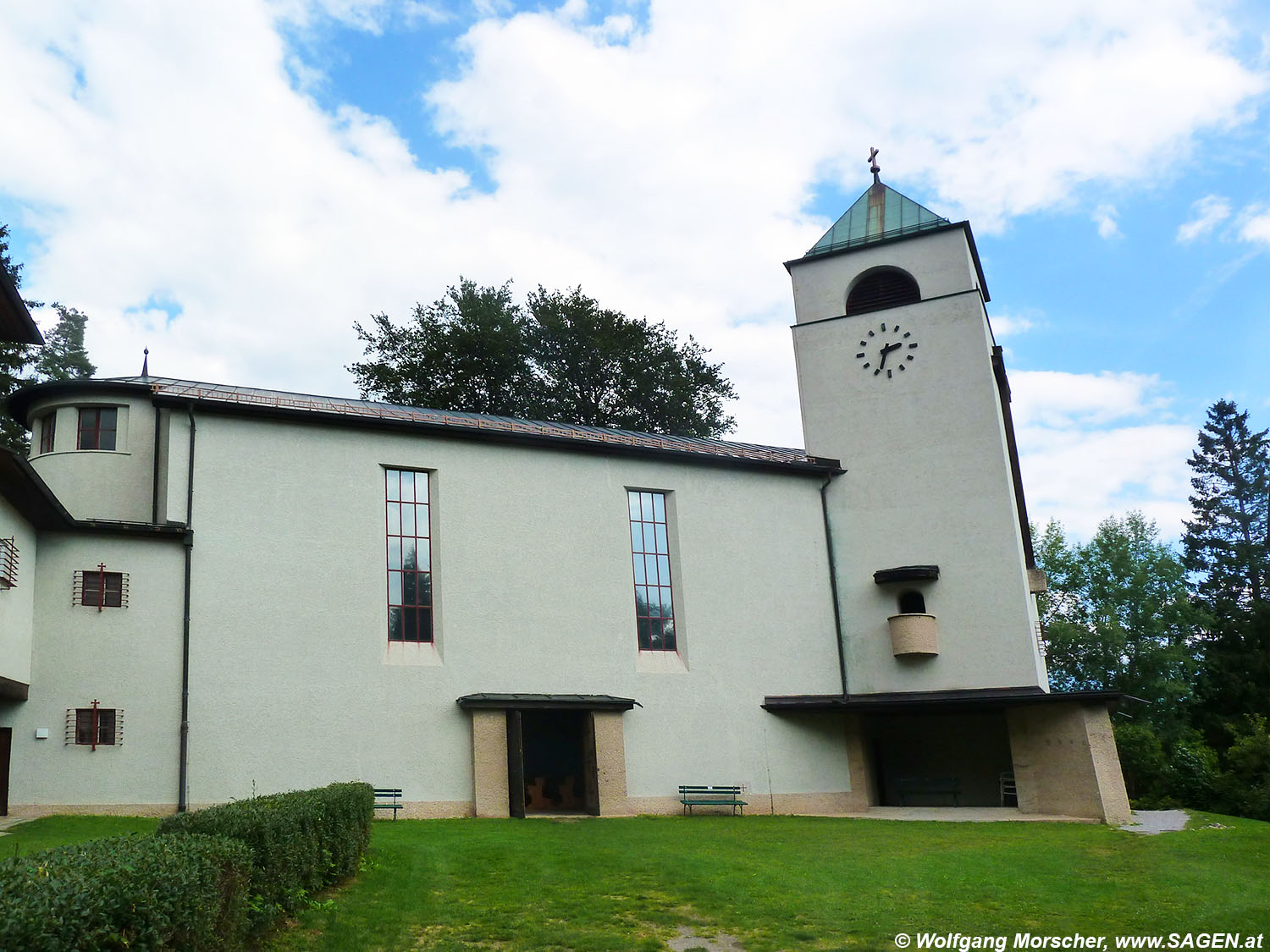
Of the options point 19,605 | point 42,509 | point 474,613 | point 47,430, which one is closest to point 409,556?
point 474,613

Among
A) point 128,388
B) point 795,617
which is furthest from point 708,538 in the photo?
point 128,388

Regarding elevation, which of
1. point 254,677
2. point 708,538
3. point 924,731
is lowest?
point 924,731

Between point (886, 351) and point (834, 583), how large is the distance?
19.5ft

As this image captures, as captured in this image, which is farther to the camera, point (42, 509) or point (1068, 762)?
point (1068, 762)

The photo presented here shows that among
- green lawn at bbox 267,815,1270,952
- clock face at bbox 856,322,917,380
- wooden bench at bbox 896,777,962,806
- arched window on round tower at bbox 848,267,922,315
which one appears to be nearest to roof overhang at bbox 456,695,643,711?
green lawn at bbox 267,815,1270,952

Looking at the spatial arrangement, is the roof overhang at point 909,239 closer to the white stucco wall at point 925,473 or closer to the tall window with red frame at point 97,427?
the white stucco wall at point 925,473

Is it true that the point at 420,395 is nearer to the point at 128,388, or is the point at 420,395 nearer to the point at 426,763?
the point at 128,388

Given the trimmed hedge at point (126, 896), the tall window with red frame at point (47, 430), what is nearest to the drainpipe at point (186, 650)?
the tall window with red frame at point (47, 430)

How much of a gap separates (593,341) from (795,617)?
59.4 feet

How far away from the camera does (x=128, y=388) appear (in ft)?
68.5

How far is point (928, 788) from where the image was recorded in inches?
999

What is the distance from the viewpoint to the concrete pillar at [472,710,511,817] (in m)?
20.3

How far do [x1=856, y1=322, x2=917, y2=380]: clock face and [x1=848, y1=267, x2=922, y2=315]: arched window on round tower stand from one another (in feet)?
2.32

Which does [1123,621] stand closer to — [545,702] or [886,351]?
[886,351]
